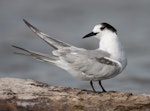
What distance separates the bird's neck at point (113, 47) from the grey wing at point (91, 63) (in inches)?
3.6

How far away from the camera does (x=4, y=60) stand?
12562mm

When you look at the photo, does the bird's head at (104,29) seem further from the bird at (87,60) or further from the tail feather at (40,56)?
the tail feather at (40,56)

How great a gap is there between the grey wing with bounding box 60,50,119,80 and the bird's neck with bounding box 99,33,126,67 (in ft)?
0.30

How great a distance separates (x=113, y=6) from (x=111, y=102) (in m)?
8.07

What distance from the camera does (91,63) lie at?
26.6ft

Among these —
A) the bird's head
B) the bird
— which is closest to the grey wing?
the bird

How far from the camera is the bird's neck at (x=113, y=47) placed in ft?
26.7

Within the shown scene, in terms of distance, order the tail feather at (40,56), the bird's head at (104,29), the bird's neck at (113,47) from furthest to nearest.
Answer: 1. the bird's head at (104,29)
2. the bird's neck at (113,47)
3. the tail feather at (40,56)

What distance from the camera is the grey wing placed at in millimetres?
8039

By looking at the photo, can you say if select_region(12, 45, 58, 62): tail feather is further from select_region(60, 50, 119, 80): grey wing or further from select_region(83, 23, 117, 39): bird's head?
select_region(83, 23, 117, 39): bird's head

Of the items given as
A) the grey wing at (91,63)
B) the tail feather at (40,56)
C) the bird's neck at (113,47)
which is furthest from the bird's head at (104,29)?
the tail feather at (40,56)

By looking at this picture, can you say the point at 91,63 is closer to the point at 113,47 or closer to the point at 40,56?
the point at 113,47

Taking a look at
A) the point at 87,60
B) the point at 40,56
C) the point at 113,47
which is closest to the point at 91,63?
the point at 87,60

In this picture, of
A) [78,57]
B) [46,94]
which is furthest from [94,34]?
[46,94]
